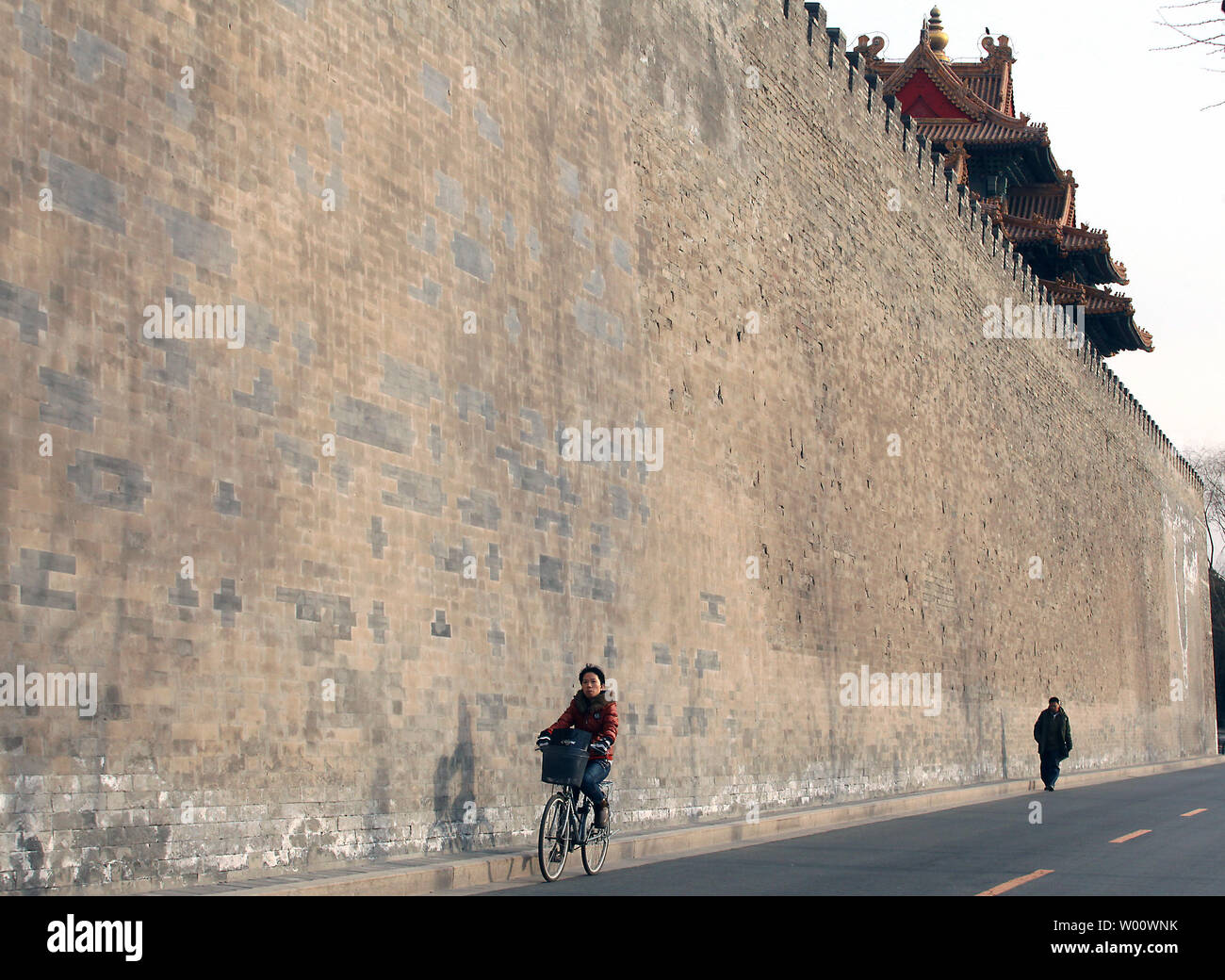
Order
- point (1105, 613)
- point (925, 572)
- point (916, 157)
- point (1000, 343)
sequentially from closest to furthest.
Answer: point (925, 572), point (916, 157), point (1000, 343), point (1105, 613)

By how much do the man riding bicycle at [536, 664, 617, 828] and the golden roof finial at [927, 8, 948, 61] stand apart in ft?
151

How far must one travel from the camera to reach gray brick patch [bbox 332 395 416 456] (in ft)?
36.8

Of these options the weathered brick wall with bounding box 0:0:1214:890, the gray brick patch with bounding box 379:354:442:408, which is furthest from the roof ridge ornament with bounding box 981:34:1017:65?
the gray brick patch with bounding box 379:354:442:408

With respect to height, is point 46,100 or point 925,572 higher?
point 46,100

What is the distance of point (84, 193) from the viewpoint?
905 cm

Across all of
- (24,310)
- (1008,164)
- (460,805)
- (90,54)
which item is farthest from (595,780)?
(1008,164)

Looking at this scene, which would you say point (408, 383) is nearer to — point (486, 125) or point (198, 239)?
point (198, 239)

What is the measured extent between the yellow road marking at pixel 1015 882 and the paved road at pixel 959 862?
1 centimetres

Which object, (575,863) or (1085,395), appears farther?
(1085,395)

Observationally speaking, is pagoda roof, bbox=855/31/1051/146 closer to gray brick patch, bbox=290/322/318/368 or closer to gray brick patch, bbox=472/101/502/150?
gray brick patch, bbox=472/101/502/150

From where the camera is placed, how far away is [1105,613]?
137 feet
